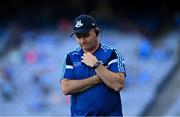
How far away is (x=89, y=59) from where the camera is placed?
3.72 metres

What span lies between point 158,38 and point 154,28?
323 mm

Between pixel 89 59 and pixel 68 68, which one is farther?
pixel 68 68

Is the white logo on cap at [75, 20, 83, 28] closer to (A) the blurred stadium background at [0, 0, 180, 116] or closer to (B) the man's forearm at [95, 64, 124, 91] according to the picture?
(B) the man's forearm at [95, 64, 124, 91]

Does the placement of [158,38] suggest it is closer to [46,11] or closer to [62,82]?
[46,11]

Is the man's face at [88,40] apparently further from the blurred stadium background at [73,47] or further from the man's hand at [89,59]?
the blurred stadium background at [73,47]

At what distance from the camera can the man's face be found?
3719mm

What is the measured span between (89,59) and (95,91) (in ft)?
0.69

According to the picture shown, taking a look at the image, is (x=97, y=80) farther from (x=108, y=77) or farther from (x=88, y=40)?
(x=88, y=40)

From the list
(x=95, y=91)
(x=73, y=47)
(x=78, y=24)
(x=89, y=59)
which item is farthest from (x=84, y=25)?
(x=73, y=47)

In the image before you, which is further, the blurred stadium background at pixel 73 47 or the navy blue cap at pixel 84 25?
the blurred stadium background at pixel 73 47

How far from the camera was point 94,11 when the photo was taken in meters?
12.4

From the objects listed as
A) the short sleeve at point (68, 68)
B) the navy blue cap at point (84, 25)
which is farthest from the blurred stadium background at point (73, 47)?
the navy blue cap at point (84, 25)

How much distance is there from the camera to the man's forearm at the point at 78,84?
147 inches

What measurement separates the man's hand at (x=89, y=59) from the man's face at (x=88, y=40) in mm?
53
